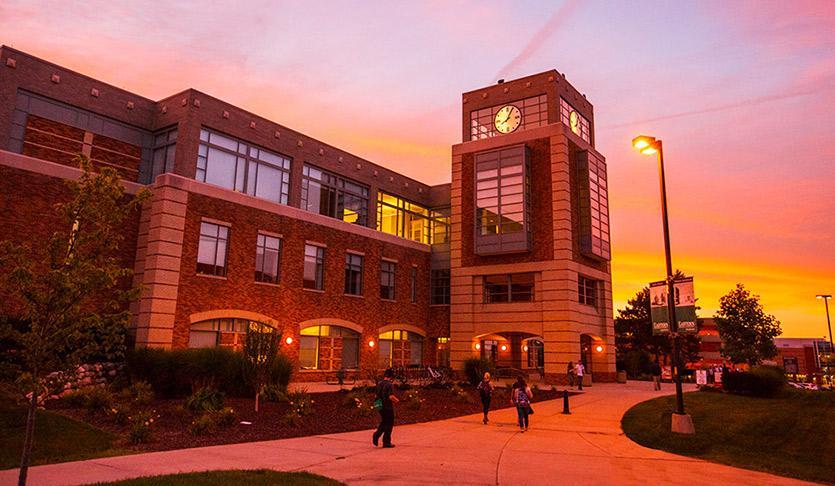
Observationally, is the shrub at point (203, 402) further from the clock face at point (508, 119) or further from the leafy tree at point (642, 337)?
the leafy tree at point (642, 337)

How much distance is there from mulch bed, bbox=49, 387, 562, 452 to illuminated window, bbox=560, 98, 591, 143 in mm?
22854

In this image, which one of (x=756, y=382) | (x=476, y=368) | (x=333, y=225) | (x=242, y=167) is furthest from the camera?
(x=333, y=225)

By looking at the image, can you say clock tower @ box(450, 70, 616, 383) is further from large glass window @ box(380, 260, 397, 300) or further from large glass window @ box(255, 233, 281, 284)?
large glass window @ box(255, 233, 281, 284)

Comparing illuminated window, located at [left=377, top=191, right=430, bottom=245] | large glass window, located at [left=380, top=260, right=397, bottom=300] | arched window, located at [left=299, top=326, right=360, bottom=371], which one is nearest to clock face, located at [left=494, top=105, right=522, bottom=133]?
illuminated window, located at [left=377, top=191, right=430, bottom=245]

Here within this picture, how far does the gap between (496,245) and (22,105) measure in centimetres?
2675

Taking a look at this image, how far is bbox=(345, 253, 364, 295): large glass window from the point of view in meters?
36.8

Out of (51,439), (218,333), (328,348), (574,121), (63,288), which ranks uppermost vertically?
(574,121)

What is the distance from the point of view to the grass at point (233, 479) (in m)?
8.93

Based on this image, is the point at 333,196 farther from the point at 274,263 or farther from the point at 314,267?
the point at 274,263

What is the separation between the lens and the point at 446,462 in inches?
452

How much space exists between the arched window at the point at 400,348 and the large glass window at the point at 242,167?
11813mm

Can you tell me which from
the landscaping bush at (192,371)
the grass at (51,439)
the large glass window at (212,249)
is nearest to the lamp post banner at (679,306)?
the landscaping bush at (192,371)

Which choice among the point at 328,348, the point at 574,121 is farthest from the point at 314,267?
the point at 574,121

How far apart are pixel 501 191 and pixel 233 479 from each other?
3089 centimetres
